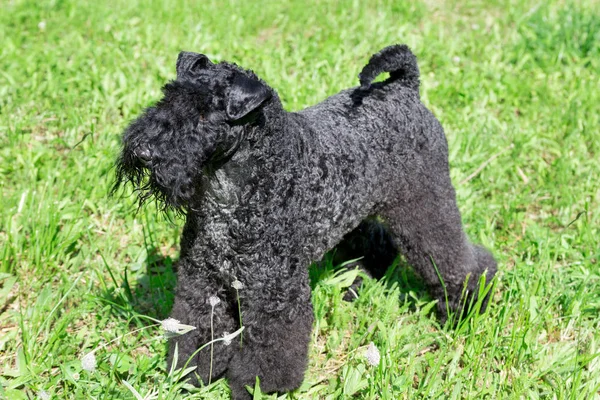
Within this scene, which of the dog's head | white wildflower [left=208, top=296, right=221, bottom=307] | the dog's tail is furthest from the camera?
the dog's tail

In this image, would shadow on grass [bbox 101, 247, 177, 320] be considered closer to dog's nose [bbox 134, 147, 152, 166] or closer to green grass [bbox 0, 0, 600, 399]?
green grass [bbox 0, 0, 600, 399]

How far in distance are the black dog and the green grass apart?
0.28 m

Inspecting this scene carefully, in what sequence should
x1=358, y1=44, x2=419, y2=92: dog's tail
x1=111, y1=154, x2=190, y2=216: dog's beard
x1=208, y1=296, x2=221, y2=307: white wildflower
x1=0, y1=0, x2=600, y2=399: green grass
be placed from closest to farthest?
x1=111, y1=154, x2=190, y2=216: dog's beard < x1=208, y1=296, x2=221, y2=307: white wildflower < x1=0, y1=0, x2=600, y2=399: green grass < x1=358, y1=44, x2=419, y2=92: dog's tail

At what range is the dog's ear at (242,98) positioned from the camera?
2.40m

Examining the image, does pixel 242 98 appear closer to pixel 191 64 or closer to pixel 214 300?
pixel 191 64

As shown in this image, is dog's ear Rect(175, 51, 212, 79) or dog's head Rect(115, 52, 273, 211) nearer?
dog's head Rect(115, 52, 273, 211)

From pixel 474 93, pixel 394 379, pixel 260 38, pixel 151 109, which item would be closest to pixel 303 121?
pixel 151 109

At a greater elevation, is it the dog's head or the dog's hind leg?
the dog's head

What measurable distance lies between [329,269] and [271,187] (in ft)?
4.25

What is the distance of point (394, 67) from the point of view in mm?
3285

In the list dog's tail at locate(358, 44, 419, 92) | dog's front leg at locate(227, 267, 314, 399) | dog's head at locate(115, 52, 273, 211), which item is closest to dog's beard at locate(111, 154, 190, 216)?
dog's head at locate(115, 52, 273, 211)

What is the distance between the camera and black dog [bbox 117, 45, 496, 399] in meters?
2.41

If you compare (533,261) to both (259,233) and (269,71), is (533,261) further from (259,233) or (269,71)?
(269,71)

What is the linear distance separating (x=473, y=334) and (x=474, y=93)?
10.5 feet
